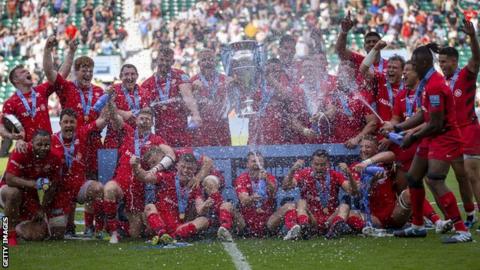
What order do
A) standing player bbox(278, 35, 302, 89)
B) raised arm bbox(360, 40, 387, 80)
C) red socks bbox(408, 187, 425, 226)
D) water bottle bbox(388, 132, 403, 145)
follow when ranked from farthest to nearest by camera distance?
1. standing player bbox(278, 35, 302, 89)
2. raised arm bbox(360, 40, 387, 80)
3. red socks bbox(408, 187, 425, 226)
4. water bottle bbox(388, 132, 403, 145)

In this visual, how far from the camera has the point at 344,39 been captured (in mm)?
10461

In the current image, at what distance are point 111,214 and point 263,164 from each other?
1606mm

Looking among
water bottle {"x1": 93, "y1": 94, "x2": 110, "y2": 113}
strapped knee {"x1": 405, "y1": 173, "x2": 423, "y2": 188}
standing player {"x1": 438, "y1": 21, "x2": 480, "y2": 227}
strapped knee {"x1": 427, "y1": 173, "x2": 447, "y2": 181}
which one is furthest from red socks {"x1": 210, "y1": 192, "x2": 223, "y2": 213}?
standing player {"x1": 438, "y1": 21, "x2": 480, "y2": 227}

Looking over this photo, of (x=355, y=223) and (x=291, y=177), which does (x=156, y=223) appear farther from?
(x=355, y=223)

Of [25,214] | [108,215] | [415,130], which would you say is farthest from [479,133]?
[25,214]

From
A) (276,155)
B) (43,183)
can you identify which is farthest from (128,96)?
(276,155)

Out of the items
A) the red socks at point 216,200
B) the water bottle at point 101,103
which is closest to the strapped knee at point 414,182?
the red socks at point 216,200

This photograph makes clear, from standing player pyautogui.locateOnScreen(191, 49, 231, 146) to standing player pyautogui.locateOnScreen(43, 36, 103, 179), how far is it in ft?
3.97

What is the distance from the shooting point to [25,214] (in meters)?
9.79

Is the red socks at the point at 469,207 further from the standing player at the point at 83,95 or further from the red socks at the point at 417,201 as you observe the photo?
the standing player at the point at 83,95

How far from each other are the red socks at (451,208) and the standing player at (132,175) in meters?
2.72

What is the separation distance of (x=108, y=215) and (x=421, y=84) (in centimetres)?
333

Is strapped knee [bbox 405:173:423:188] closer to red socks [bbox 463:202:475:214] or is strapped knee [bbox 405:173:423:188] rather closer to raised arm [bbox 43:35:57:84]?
red socks [bbox 463:202:475:214]

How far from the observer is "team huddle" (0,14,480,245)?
9289 mm
